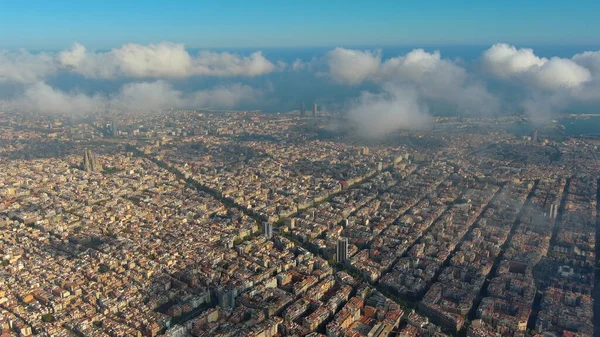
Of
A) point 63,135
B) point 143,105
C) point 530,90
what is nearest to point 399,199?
point 63,135

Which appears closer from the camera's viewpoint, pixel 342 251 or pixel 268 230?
pixel 342 251

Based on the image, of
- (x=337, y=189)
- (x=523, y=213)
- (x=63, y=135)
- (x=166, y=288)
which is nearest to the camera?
(x=166, y=288)

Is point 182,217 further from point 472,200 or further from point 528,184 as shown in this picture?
point 528,184

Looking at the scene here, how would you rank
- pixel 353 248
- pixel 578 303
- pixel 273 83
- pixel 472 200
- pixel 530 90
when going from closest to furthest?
pixel 578 303 → pixel 353 248 → pixel 472 200 → pixel 530 90 → pixel 273 83

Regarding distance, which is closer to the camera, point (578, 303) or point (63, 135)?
point (578, 303)

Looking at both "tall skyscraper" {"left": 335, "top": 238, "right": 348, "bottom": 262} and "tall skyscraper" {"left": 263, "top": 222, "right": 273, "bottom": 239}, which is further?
"tall skyscraper" {"left": 263, "top": 222, "right": 273, "bottom": 239}

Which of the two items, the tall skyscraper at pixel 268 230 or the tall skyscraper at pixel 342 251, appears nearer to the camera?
the tall skyscraper at pixel 342 251

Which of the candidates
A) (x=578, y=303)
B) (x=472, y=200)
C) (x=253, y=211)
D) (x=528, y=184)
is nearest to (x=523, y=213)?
(x=472, y=200)

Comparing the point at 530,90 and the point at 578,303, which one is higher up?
the point at 530,90

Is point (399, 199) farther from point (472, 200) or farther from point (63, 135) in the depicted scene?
point (63, 135)
